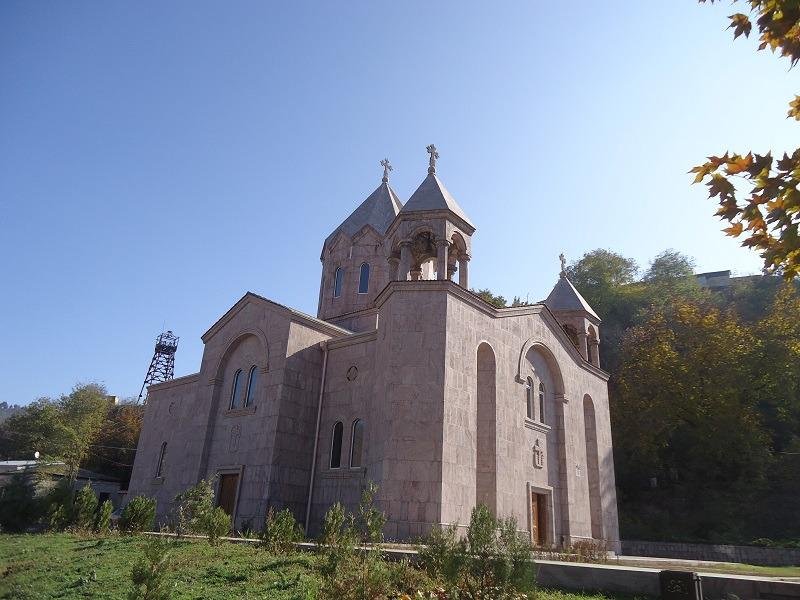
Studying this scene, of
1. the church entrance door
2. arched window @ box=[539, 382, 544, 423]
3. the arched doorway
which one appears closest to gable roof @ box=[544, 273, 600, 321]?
arched window @ box=[539, 382, 544, 423]

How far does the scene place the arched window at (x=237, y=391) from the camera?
16641mm

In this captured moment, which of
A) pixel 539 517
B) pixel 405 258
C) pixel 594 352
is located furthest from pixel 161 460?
pixel 594 352

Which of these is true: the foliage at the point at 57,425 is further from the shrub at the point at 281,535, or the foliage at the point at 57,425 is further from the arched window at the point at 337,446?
the shrub at the point at 281,535

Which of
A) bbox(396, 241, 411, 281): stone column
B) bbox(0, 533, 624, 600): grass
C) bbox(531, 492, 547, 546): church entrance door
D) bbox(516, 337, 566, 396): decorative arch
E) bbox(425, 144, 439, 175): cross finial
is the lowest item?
bbox(0, 533, 624, 600): grass

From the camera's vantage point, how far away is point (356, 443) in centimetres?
1438

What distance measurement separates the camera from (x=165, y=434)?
20344mm

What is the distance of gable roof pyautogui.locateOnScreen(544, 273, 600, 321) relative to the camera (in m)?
20.6

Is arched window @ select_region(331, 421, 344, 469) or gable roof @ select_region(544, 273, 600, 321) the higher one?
gable roof @ select_region(544, 273, 600, 321)

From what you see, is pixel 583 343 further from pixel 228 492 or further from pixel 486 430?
pixel 228 492

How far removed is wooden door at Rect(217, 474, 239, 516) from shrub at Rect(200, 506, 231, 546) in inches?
139

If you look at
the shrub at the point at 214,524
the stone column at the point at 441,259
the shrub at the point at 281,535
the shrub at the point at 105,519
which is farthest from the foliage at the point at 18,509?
the stone column at the point at 441,259

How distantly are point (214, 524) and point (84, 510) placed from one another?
6815 mm

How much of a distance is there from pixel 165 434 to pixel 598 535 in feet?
52.3

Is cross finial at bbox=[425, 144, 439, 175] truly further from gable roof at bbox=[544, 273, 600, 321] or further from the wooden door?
the wooden door
